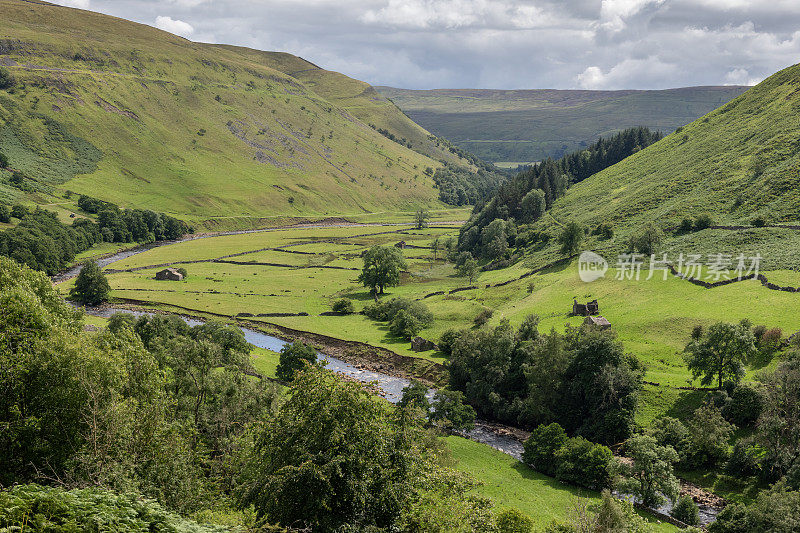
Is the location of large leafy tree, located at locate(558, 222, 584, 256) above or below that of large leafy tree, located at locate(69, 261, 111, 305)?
above

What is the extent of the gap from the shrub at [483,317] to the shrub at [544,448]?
119 feet

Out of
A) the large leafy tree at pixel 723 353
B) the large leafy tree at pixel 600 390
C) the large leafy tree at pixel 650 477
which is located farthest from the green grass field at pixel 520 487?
the large leafy tree at pixel 723 353

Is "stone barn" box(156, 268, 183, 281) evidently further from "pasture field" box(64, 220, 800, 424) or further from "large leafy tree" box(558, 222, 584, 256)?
"large leafy tree" box(558, 222, 584, 256)

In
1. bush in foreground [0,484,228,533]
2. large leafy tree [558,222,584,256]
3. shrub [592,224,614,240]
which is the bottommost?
bush in foreground [0,484,228,533]

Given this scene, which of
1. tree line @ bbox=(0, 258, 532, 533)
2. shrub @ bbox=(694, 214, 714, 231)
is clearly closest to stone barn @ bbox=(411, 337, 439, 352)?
tree line @ bbox=(0, 258, 532, 533)

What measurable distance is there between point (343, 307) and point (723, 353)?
7428 cm

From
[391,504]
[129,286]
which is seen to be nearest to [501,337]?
[391,504]

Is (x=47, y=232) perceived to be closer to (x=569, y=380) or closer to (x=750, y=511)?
(x=569, y=380)

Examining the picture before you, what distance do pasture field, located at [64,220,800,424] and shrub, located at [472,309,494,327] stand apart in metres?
1.29

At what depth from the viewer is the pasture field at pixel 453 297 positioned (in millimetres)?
72625

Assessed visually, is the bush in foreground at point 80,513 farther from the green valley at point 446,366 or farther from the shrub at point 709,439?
the shrub at point 709,439

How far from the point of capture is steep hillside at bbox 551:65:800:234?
114m

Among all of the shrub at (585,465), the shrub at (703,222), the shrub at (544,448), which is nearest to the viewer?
the shrub at (585,465)

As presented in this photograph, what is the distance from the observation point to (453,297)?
115812mm
